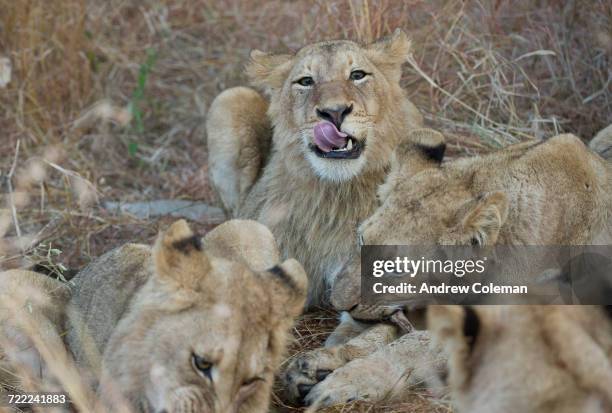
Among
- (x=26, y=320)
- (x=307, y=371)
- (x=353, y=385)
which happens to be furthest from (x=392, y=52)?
(x=26, y=320)

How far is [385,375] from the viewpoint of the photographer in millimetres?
4629

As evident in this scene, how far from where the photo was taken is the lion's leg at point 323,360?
470 centimetres

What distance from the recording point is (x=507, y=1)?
8055 mm

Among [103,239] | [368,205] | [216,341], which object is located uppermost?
[216,341]

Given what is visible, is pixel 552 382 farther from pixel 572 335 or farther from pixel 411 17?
pixel 411 17

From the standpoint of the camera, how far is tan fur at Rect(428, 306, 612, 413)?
109 inches

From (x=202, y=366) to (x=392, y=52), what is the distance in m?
3.27

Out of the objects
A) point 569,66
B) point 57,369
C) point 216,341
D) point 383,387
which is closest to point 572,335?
point 216,341

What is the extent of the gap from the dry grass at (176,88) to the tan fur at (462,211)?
225 cm

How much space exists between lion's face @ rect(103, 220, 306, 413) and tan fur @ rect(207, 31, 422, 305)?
171cm

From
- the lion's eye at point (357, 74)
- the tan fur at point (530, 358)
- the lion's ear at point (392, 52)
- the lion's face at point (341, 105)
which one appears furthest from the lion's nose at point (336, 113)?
the tan fur at point (530, 358)

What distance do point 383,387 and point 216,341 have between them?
133 centimetres

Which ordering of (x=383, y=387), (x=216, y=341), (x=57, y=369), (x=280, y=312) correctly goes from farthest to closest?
(x=383, y=387), (x=57, y=369), (x=280, y=312), (x=216, y=341)

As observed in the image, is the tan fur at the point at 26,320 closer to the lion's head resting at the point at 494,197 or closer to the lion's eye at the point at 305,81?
the lion's head resting at the point at 494,197
